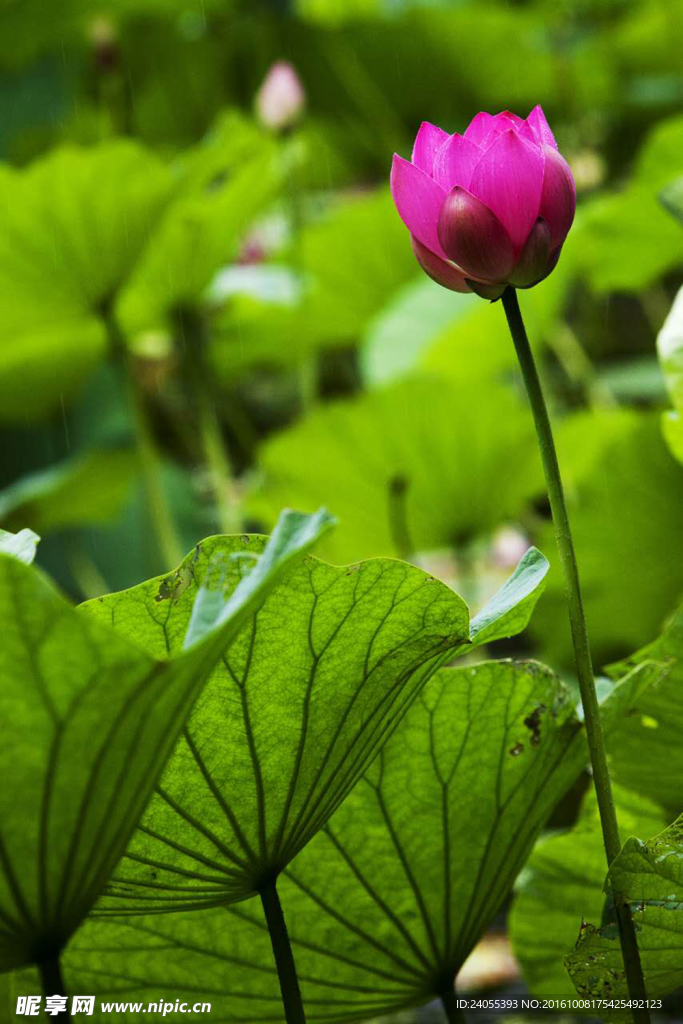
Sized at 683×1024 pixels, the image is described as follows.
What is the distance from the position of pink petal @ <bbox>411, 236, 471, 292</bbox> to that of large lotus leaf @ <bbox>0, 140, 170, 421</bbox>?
0.72 m

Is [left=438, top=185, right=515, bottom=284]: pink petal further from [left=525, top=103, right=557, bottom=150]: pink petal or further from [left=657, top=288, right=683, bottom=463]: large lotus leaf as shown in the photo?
[left=657, top=288, right=683, bottom=463]: large lotus leaf

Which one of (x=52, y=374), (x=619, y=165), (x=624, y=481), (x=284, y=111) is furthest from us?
(x=619, y=165)

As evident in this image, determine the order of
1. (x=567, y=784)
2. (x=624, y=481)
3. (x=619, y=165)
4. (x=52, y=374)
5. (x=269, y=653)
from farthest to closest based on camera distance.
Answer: (x=619, y=165)
(x=52, y=374)
(x=624, y=481)
(x=567, y=784)
(x=269, y=653)

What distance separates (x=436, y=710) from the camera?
51 cm

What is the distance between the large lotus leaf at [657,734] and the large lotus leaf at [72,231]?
29.4 inches

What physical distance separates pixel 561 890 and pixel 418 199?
37cm

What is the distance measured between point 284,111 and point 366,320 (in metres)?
0.42

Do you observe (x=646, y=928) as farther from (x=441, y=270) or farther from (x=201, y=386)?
(x=201, y=386)

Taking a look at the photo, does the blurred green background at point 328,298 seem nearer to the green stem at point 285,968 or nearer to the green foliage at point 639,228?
the green foliage at point 639,228

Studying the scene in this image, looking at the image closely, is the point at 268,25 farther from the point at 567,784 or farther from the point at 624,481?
the point at 567,784

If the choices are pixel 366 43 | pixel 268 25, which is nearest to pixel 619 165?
pixel 366 43

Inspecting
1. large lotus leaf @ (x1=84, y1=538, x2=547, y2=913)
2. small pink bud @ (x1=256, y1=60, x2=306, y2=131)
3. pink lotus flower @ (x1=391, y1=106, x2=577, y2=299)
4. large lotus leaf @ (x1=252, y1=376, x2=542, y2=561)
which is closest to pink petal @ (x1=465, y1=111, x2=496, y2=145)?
pink lotus flower @ (x1=391, y1=106, x2=577, y2=299)

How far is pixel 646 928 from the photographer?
450mm

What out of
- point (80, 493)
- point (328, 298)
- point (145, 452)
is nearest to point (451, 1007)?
point (145, 452)
